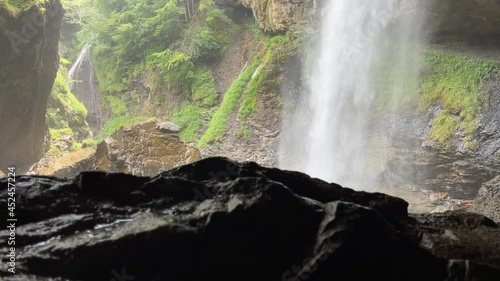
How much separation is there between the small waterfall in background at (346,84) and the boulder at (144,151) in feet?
15.2

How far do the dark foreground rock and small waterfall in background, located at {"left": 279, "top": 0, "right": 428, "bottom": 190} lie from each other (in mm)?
10626

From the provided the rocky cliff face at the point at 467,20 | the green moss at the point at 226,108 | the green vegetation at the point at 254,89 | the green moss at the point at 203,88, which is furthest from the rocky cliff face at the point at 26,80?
the rocky cliff face at the point at 467,20

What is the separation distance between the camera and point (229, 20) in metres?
23.2

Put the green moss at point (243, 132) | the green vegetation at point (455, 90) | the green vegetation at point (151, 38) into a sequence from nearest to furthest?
the green vegetation at point (455, 90)
the green moss at point (243, 132)
the green vegetation at point (151, 38)

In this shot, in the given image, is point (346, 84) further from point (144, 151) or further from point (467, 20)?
point (144, 151)

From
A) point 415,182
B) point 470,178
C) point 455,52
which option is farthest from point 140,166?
point 455,52

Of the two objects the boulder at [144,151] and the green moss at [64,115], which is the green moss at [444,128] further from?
the green moss at [64,115]

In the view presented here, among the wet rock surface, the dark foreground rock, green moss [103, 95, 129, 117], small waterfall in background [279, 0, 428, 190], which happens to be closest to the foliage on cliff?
green moss [103, 95, 129, 117]

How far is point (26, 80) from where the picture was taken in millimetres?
13688

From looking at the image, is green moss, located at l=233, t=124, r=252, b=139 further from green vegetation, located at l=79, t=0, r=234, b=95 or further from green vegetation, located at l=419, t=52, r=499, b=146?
green vegetation, located at l=419, t=52, r=499, b=146

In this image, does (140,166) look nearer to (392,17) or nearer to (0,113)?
(0,113)

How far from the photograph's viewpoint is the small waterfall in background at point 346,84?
1501 centimetres

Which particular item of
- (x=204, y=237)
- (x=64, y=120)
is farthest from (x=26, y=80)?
(x=204, y=237)

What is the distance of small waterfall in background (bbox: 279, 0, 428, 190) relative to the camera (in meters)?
15.0
